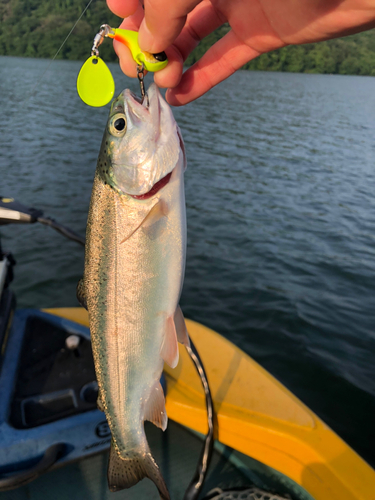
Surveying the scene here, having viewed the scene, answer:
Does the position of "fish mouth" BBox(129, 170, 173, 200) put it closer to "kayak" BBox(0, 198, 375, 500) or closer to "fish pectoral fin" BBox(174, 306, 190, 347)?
"fish pectoral fin" BBox(174, 306, 190, 347)

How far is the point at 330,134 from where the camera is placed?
2188cm

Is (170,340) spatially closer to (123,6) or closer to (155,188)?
(155,188)

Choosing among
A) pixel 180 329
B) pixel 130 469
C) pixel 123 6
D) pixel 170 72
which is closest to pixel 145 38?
pixel 170 72

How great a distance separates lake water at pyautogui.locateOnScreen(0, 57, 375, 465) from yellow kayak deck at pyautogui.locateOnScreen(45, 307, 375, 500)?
1930mm

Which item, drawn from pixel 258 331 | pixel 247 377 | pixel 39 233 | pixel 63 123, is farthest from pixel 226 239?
pixel 63 123

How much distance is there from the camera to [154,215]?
187 cm

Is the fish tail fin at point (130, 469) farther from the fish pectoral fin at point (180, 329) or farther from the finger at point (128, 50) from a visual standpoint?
the finger at point (128, 50)

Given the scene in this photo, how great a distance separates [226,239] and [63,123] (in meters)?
14.6

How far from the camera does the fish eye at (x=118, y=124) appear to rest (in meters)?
1.92

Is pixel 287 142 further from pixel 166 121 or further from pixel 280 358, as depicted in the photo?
pixel 166 121

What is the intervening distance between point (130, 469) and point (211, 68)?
2.53 m

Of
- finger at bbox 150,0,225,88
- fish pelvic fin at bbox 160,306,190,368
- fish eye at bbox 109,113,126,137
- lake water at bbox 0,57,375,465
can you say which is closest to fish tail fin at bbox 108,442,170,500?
fish pelvic fin at bbox 160,306,190,368

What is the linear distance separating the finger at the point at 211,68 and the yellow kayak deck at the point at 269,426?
2.81 meters

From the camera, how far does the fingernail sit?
5.52 ft
